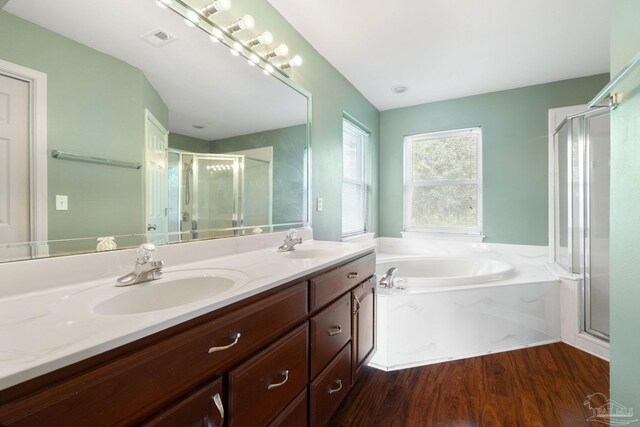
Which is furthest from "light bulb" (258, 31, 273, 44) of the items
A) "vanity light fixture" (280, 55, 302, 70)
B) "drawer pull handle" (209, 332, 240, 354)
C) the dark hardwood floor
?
the dark hardwood floor

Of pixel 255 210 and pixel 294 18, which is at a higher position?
pixel 294 18

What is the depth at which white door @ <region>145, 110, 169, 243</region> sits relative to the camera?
1.07 meters

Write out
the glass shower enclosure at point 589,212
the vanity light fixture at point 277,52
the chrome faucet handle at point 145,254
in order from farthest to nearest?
the glass shower enclosure at point 589,212
the vanity light fixture at point 277,52
the chrome faucet handle at point 145,254

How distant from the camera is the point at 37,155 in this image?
80cm

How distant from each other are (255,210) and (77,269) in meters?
0.87

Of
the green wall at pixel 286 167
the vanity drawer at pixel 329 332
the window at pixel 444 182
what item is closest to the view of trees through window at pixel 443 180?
the window at pixel 444 182

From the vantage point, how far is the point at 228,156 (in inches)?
57.0

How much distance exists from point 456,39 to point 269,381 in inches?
95.8

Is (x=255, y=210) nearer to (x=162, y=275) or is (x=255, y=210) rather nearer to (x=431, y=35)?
(x=162, y=275)

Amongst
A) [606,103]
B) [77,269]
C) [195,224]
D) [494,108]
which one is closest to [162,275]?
[77,269]

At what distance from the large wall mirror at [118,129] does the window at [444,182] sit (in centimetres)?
231

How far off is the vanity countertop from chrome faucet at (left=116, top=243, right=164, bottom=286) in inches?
1.0

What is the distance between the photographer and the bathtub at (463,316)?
191cm

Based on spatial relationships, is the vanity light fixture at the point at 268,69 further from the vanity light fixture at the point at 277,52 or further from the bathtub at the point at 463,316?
the bathtub at the point at 463,316
